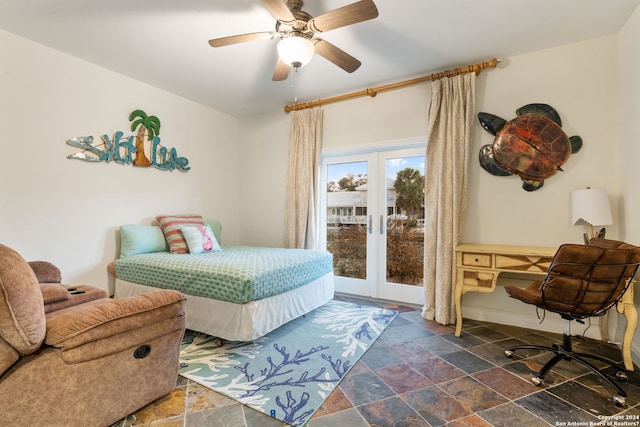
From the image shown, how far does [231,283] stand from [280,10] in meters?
1.90

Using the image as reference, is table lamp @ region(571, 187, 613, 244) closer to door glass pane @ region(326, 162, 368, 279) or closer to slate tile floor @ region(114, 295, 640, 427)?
slate tile floor @ region(114, 295, 640, 427)

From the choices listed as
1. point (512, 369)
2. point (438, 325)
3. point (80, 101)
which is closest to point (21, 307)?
point (80, 101)

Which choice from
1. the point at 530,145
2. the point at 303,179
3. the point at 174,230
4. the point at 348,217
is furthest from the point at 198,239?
the point at 530,145

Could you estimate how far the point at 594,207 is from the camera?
2217 millimetres

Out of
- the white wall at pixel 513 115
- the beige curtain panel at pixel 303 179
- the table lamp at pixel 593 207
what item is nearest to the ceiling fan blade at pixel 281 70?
the beige curtain panel at pixel 303 179

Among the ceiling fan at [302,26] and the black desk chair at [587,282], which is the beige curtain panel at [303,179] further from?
the black desk chair at [587,282]

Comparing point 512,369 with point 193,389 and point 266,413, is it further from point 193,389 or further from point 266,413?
point 193,389

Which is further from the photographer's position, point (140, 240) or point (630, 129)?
point (140, 240)

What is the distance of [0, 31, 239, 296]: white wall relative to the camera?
2439 mm

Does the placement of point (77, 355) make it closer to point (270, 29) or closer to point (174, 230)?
point (174, 230)

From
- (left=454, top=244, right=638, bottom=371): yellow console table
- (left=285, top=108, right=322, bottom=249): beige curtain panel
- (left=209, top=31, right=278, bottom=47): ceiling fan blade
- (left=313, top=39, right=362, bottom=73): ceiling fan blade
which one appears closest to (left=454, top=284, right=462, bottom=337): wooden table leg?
(left=454, top=244, right=638, bottom=371): yellow console table

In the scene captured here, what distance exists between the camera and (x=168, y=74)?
10.3ft

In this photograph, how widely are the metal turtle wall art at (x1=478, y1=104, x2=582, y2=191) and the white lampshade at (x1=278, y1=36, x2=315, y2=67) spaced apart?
1.97 m

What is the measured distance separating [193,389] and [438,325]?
223 cm
